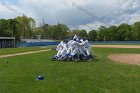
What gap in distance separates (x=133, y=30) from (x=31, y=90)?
12523 cm

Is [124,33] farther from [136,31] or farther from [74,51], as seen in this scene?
[74,51]

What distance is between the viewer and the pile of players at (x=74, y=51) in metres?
22.4

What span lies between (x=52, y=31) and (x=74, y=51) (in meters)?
124

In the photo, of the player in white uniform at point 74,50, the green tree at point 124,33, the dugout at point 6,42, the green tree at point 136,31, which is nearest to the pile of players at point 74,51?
the player in white uniform at point 74,50

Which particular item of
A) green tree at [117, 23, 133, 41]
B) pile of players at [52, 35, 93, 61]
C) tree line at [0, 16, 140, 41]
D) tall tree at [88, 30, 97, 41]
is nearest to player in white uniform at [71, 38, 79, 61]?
pile of players at [52, 35, 93, 61]

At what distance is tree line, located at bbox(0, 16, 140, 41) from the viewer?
106688 millimetres

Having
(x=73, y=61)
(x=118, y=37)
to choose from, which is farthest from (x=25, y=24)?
(x=73, y=61)

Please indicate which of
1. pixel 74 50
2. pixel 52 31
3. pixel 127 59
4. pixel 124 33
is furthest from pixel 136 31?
pixel 74 50

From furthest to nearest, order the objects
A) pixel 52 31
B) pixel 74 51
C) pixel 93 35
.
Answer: pixel 93 35 < pixel 52 31 < pixel 74 51

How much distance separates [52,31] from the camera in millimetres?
145375

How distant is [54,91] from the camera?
31.5 ft

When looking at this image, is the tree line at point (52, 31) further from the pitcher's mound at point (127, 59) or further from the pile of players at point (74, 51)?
the pile of players at point (74, 51)

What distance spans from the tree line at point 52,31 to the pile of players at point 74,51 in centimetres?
7950

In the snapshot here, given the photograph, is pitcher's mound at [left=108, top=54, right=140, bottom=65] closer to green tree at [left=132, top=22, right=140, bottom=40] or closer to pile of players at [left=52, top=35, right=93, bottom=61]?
pile of players at [left=52, top=35, right=93, bottom=61]
